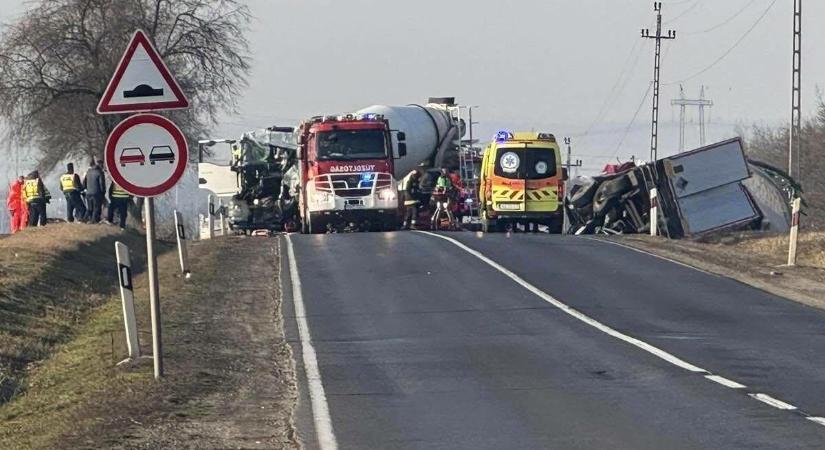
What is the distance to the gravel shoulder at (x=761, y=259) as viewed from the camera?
74.5 feet

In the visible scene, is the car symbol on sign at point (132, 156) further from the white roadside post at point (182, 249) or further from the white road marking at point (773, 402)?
the white roadside post at point (182, 249)

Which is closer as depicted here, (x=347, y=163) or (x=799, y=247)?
(x=799, y=247)

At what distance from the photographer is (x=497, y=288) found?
71.0 ft

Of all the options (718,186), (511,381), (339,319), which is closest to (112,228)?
(718,186)

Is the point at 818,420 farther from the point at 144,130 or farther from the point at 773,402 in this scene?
the point at 144,130

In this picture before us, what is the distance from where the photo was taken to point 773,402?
11.5 metres

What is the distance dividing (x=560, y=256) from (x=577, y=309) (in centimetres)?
774

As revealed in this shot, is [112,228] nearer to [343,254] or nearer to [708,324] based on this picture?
[343,254]

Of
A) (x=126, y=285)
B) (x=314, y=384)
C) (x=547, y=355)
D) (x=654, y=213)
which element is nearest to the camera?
(x=314, y=384)

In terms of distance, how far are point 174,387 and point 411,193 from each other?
1167 inches

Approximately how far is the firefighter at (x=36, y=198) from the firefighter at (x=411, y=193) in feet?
31.9

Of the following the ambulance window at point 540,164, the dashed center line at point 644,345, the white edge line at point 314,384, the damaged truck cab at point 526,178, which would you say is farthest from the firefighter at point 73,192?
the white edge line at point 314,384

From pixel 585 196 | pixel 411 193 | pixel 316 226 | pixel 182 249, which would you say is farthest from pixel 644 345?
pixel 411 193

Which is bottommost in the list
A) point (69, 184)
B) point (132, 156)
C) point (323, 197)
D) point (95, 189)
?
point (323, 197)
